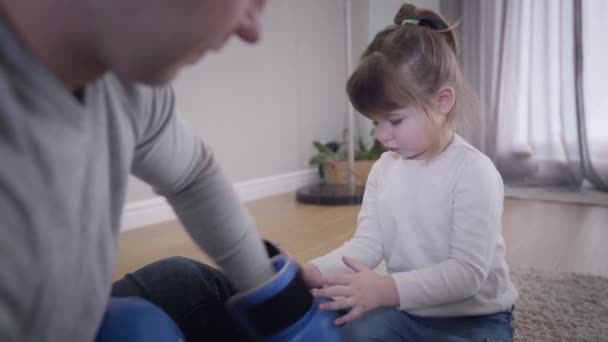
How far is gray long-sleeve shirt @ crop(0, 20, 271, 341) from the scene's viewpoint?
0.27m

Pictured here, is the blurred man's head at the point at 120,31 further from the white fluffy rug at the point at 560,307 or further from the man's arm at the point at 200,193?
the white fluffy rug at the point at 560,307

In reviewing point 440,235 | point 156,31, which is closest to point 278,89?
point 440,235

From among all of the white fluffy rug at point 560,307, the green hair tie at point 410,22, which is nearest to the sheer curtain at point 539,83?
the white fluffy rug at point 560,307

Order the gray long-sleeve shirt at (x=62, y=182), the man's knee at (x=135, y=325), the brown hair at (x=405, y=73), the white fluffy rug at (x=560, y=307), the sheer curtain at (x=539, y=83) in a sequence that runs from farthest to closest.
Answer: the sheer curtain at (x=539, y=83)
the white fluffy rug at (x=560, y=307)
the brown hair at (x=405, y=73)
the man's knee at (x=135, y=325)
the gray long-sleeve shirt at (x=62, y=182)

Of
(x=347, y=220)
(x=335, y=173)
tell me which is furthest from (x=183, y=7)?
(x=335, y=173)

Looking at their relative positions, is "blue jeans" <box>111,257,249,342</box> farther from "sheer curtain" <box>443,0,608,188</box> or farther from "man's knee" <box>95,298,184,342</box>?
"sheer curtain" <box>443,0,608,188</box>

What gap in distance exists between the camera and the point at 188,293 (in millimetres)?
617

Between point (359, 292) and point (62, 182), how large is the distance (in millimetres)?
441

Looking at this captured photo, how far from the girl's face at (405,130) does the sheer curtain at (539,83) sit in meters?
1.41

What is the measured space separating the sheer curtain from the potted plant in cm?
48

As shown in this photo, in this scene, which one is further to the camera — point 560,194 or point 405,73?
point 560,194

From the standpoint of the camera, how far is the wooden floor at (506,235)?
50.4 inches

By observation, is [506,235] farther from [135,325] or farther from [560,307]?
[135,325]

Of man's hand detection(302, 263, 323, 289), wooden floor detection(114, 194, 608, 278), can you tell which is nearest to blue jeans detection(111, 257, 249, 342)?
man's hand detection(302, 263, 323, 289)
